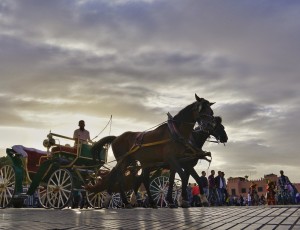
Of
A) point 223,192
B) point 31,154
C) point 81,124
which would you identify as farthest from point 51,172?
point 223,192

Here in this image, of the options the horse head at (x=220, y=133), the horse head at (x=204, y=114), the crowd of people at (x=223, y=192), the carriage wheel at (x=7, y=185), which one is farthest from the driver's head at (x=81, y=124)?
the crowd of people at (x=223, y=192)

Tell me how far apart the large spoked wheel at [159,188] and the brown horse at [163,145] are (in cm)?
141

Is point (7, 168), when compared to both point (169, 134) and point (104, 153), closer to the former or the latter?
point (104, 153)

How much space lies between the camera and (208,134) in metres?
11.2

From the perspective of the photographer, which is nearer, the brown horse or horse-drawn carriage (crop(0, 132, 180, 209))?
the brown horse

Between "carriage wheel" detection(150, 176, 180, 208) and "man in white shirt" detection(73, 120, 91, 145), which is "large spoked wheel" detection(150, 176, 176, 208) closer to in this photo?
"carriage wheel" detection(150, 176, 180, 208)

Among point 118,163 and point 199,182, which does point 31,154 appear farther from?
point 199,182

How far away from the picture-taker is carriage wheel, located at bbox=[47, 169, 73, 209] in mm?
10070

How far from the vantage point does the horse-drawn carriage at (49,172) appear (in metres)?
10.4

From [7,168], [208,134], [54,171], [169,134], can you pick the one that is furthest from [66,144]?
[208,134]

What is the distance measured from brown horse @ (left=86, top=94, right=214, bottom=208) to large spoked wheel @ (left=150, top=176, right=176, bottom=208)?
55.4 inches

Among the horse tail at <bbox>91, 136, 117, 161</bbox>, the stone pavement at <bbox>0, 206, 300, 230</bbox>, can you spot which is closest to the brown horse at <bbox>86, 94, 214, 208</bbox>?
the horse tail at <bbox>91, 136, 117, 161</bbox>

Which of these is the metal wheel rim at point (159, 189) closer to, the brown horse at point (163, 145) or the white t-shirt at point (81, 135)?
the brown horse at point (163, 145)

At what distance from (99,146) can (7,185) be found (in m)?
2.70
